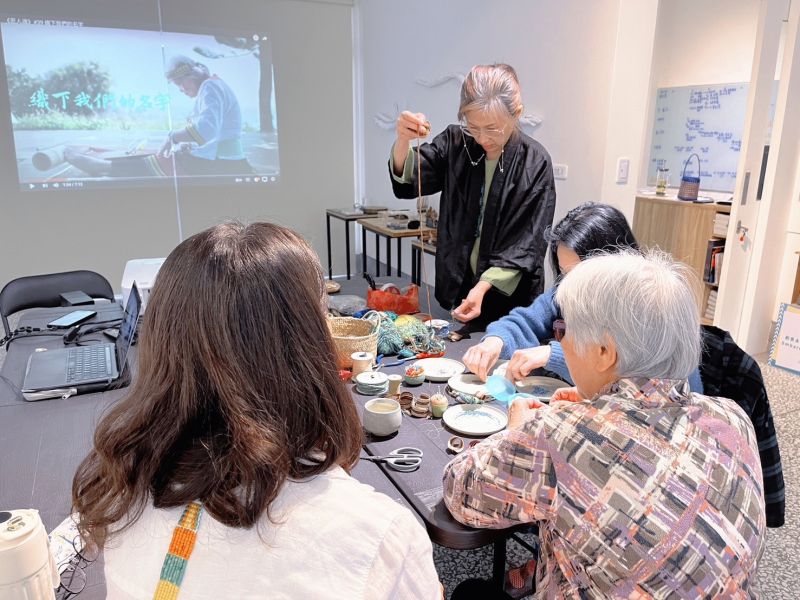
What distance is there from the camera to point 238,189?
525 centimetres

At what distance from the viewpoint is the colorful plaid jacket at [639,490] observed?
2.63 feet

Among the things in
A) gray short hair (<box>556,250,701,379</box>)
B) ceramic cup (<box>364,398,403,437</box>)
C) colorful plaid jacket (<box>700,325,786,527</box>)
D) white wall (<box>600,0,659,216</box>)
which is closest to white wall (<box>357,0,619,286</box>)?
white wall (<box>600,0,659,216</box>)

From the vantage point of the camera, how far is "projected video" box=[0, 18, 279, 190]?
14.6 feet

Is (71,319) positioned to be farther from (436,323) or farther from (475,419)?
(475,419)

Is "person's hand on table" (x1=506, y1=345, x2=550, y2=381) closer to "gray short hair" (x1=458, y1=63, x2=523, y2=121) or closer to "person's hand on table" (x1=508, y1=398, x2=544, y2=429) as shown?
"person's hand on table" (x1=508, y1=398, x2=544, y2=429)

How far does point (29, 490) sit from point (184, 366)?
775mm

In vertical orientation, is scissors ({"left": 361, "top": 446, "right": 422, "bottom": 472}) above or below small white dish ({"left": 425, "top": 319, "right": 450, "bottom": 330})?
below

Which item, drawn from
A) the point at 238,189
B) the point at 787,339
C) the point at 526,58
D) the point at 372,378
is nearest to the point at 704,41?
the point at 526,58

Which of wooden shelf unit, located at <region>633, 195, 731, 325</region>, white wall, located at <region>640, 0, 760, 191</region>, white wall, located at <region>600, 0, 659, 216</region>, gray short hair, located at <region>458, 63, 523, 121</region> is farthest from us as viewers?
white wall, located at <region>640, 0, 760, 191</region>

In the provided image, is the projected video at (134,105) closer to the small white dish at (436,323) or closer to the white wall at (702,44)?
the white wall at (702,44)

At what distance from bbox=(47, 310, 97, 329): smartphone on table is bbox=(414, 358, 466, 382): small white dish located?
1.32 meters

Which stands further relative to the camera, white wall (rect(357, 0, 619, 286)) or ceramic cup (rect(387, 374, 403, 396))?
white wall (rect(357, 0, 619, 286))

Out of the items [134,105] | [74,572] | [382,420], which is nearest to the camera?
[74,572]

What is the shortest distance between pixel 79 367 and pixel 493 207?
1489 millimetres
